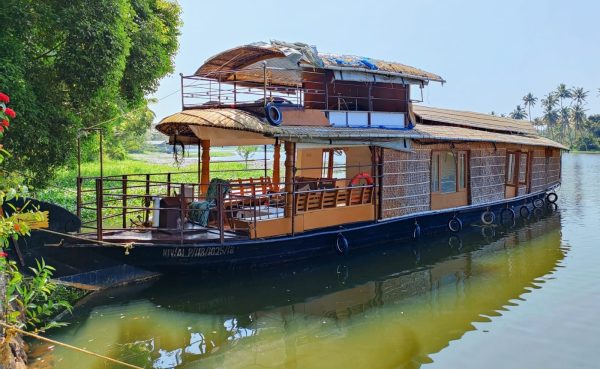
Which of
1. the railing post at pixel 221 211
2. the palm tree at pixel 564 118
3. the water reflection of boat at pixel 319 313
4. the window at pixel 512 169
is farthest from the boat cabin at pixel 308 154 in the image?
the palm tree at pixel 564 118

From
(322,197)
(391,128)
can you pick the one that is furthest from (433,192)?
(322,197)

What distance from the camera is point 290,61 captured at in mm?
9000

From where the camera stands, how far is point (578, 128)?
75250mm

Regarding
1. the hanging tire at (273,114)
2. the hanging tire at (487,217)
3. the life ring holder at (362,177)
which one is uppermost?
the hanging tire at (273,114)

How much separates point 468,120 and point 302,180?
716cm

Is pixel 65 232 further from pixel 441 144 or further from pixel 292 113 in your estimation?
pixel 441 144

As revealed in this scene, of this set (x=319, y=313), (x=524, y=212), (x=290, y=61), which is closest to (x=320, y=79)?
(x=290, y=61)

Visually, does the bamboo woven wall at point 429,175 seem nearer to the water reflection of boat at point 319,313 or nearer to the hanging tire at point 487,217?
the hanging tire at point 487,217

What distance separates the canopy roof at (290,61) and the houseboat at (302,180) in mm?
27

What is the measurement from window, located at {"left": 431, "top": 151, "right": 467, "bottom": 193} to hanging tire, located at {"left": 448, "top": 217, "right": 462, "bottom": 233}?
710 millimetres

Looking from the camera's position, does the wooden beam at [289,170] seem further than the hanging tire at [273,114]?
Yes

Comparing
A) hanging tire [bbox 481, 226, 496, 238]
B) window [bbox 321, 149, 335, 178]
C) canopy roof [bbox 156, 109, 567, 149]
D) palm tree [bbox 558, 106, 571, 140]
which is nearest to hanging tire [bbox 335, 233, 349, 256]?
canopy roof [bbox 156, 109, 567, 149]

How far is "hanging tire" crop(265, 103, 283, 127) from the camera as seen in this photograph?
831 centimetres

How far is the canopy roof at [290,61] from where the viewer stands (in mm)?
8875
